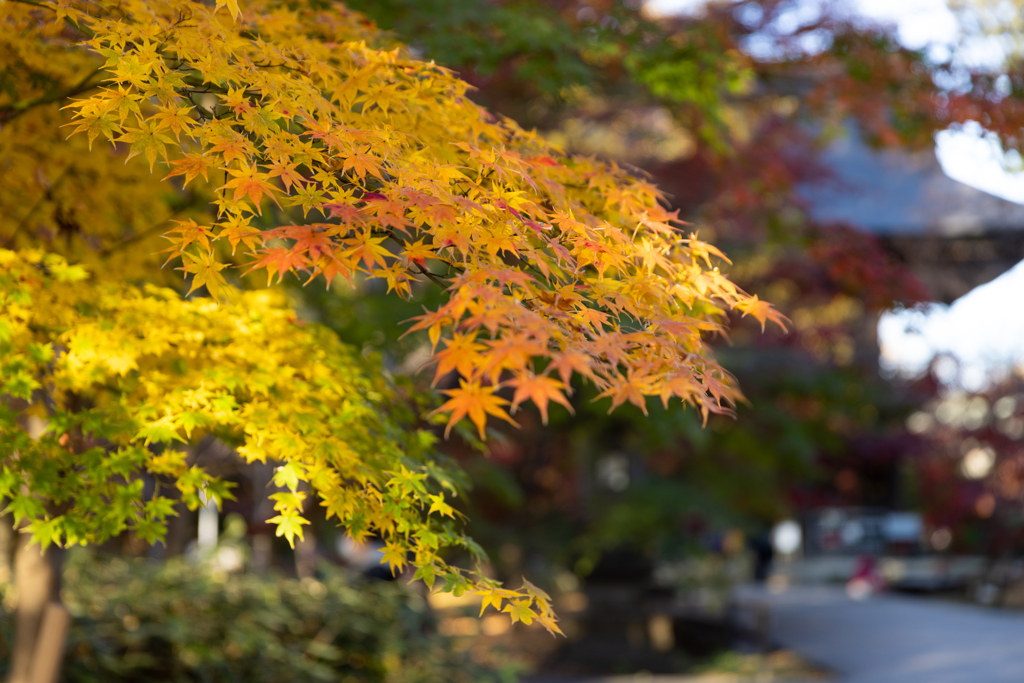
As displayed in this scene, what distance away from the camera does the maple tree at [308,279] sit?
2457mm

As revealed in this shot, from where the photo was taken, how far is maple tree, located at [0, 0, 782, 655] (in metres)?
2.46

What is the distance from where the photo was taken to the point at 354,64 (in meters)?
3.57

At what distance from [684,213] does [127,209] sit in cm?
791

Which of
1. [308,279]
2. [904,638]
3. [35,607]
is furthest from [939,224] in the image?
[308,279]

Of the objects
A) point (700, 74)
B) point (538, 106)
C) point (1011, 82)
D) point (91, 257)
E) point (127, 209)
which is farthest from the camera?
point (538, 106)

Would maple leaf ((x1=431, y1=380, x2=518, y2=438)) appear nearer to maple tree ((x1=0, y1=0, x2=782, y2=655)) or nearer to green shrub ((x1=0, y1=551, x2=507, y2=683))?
maple tree ((x1=0, y1=0, x2=782, y2=655))

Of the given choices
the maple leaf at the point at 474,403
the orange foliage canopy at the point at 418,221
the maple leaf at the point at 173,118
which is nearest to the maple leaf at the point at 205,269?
the orange foliage canopy at the point at 418,221

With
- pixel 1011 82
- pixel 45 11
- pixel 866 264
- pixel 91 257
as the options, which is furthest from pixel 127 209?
pixel 1011 82

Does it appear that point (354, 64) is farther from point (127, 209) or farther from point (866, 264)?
point (866, 264)

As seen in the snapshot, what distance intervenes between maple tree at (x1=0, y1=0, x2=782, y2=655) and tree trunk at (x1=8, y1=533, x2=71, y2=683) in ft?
4.21

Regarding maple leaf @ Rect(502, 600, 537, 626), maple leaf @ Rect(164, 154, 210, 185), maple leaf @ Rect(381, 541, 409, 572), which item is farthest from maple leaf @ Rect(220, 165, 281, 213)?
maple leaf @ Rect(502, 600, 537, 626)

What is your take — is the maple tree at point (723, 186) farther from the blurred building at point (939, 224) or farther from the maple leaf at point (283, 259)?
the maple leaf at point (283, 259)

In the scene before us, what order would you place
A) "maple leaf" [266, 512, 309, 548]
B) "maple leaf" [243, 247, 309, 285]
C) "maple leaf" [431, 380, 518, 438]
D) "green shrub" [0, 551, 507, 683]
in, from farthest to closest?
"green shrub" [0, 551, 507, 683]
"maple leaf" [266, 512, 309, 548]
"maple leaf" [243, 247, 309, 285]
"maple leaf" [431, 380, 518, 438]

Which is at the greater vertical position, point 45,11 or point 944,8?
point 944,8
